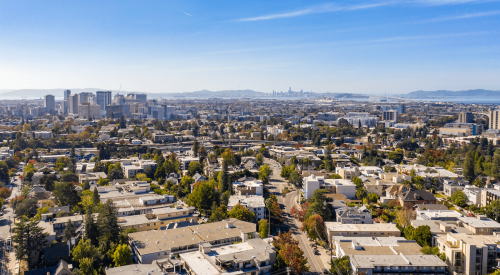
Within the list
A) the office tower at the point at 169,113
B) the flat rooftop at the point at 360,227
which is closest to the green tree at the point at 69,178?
the flat rooftop at the point at 360,227

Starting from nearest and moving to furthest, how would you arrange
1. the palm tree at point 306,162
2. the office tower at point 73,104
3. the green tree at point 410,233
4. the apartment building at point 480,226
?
the green tree at point 410,233
the apartment building at point 480,226
the palm tree at point 306,162
the office tower at point 73,104

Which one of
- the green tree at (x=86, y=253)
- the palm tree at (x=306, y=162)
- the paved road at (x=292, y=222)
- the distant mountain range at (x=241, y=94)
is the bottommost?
the paved road at (x=292, y=222)

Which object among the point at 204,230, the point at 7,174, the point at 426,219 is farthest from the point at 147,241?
the point at 7,174

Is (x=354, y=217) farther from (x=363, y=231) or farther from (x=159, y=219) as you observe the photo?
(x=159, y=219)

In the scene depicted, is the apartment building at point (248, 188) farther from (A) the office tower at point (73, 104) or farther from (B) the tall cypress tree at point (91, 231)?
(A) the office tower at point (73, 104)

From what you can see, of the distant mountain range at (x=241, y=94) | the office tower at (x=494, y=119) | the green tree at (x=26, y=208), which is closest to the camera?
the green tree at (x=26, y=208)

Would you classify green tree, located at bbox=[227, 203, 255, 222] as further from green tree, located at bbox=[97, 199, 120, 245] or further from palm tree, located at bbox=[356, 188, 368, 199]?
palm tree, located at bbox=[356, 188, 368, 199]

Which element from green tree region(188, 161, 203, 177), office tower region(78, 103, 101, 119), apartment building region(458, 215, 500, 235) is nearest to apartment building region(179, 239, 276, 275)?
apartment building region(458, 215, 500, 235)

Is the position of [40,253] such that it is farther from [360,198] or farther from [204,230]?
[360,198]
